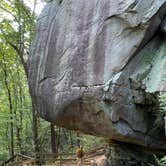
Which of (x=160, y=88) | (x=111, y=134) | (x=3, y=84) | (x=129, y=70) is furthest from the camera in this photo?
(x=3, y=84)

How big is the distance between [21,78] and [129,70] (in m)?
18.7

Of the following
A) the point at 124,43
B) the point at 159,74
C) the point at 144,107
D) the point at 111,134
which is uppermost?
the point at 124,43

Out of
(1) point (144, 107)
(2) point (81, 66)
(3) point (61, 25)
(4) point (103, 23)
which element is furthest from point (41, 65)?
(1) point (144, 107)

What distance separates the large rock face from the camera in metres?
8.33

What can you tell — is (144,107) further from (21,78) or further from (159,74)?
(21,78)

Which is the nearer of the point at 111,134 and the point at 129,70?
the point at 129,70

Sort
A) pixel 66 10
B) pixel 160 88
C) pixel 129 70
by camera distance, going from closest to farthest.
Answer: pixel 160 88 < pixel 129 70 < pixel 66 10

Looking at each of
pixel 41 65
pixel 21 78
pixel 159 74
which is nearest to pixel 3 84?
pixel 21 78

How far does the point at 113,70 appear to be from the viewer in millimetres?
8562

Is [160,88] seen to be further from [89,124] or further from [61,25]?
[61,25]

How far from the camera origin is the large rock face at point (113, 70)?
8328mm

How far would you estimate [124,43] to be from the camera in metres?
8.50

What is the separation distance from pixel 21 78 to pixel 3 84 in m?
1.62

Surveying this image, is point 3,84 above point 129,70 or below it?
above
